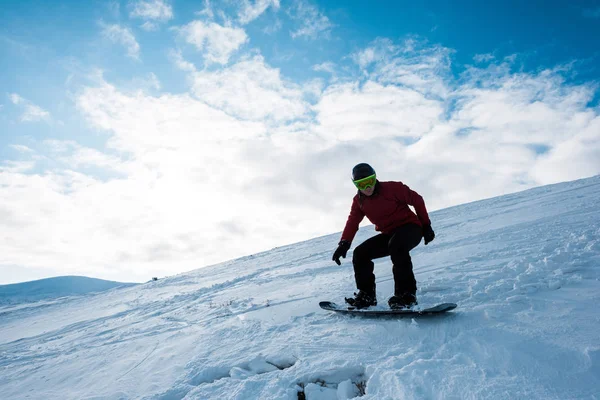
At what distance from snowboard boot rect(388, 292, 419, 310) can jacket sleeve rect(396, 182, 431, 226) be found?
97cm

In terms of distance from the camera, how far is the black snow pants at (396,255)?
3.74 meters

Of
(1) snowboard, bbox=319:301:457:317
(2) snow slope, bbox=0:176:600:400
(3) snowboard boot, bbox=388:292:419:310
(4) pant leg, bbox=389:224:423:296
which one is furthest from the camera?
(4) pant leg, bbox=389:224:423:296

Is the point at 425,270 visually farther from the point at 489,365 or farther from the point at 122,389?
the point at 122,389

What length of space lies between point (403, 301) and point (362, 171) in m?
1.69

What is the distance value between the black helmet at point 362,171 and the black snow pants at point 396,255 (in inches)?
32.6

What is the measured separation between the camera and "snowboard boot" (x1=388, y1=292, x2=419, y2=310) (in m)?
3.56

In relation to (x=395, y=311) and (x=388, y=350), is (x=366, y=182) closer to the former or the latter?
(x=395, y=311)

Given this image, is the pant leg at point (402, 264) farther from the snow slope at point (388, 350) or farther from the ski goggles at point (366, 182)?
the ski goggles at point (366, 182)

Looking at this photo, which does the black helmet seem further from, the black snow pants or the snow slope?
the snow slope

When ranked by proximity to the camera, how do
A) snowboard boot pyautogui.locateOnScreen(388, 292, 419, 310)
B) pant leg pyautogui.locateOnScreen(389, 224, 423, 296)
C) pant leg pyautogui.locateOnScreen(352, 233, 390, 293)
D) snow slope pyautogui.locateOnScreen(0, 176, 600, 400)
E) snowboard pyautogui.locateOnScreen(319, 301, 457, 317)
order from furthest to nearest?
pant leg pyautogui.locateOnScreen(352, 233, 390, 293)
pant leg pyautogui.locateOnScreen(389, 224, 423, 296)
snowboard boot pyautogui.locateOnScreen(388, 292, 419, 310)
snowboard pyautogui.locateOnScreen(319, 301, 457, 317)
snow slope pyautogui.locateOnScreen(0, 176, 600, 400)

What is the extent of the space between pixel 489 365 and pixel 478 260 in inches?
159

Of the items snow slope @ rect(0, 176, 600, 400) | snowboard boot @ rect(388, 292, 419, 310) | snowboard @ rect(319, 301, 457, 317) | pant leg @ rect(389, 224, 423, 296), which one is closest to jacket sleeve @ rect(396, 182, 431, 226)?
pant leg @ rect(389, 224, 423, 296)


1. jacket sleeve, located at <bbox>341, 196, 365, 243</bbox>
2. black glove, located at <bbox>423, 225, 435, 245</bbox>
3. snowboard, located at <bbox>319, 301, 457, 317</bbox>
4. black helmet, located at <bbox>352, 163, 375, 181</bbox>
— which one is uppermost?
black helmet, located at <bbox>352, 163, 375, 181</bbox>

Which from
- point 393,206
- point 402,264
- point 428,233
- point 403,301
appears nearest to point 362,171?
point 393,206
